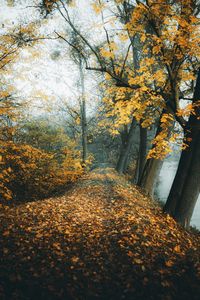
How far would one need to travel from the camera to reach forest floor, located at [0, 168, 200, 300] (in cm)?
347

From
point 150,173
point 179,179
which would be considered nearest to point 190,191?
point 179,179

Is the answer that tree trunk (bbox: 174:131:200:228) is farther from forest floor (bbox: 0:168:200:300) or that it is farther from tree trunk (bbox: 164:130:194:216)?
forest floor (bbox: 0:168:200:300)

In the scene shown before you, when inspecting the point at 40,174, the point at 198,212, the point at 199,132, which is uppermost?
the point at 199,132

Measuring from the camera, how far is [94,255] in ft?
14.3

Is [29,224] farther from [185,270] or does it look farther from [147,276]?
[185,270]

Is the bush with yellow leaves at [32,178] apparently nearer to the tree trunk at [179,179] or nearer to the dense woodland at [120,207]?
the dense woodland at [120,207]

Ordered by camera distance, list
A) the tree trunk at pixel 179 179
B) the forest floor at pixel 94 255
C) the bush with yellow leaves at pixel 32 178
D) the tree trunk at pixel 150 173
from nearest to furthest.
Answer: the forest floor at pixel 94 255 → the tree trunk at pixel 179 179 → the bush with yellow leaves at pixel 32 178 → the tree trunk at pixel 150 173

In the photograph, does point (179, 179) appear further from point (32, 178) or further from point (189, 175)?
point (32, 178)

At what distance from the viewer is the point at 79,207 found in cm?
702

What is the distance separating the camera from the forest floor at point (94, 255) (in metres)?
3.47

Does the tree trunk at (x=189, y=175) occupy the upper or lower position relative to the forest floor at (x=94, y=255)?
upper

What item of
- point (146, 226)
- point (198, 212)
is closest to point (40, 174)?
point (146, 226)

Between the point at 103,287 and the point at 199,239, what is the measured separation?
4120 mm

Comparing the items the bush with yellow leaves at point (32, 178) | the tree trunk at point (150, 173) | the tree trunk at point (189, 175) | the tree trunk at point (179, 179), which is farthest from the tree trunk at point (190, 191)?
the bush with yellow leaves at point (32, 178)
